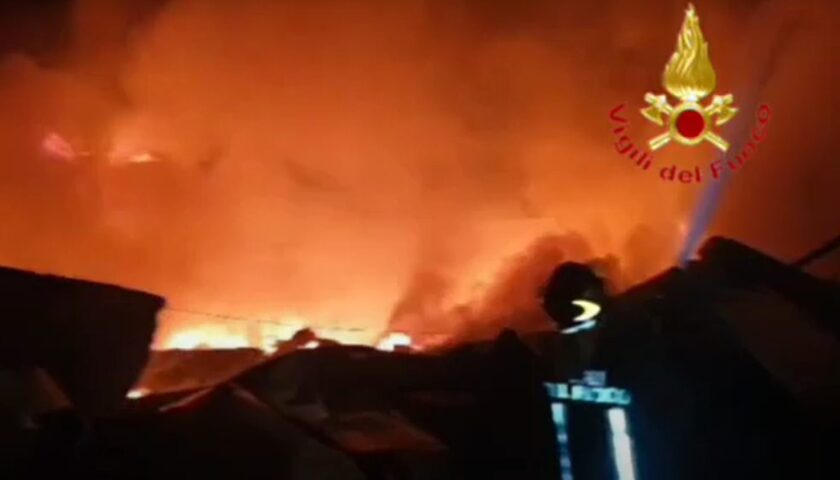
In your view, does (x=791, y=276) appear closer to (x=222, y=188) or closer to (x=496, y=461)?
(x=496, y=461)

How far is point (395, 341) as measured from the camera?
750 cm

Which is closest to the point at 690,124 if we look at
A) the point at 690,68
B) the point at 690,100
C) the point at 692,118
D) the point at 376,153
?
the point at 692,118

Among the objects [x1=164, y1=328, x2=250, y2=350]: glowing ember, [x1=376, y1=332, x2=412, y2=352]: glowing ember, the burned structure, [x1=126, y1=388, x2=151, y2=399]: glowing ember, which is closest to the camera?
the burned structure

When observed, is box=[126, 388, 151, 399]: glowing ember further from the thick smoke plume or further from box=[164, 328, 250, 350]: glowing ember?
the thick smoke plume

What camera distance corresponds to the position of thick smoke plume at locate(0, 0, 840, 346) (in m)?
7.46

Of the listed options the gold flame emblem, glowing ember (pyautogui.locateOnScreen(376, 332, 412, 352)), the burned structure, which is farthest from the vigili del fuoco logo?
glowing ember (pyautogui.locateOnScreen(376, 332, 412, 352))

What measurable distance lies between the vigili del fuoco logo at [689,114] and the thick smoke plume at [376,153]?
0.10m

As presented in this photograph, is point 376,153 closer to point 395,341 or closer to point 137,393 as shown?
point 395,341

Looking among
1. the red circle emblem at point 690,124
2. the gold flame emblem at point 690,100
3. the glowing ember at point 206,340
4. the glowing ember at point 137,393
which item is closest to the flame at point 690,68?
the gold flame emblem at point 690,100

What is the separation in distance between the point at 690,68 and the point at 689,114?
0.31 meters

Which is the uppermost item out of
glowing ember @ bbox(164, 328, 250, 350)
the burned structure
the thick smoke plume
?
the thick smoke plume

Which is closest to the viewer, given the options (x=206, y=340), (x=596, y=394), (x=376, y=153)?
(x=596, y=394)

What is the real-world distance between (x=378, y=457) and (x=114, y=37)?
4.36m

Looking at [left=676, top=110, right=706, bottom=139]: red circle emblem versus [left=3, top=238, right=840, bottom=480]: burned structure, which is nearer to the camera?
[left=3, top=238, right=840, bottom=480]: burned structure
